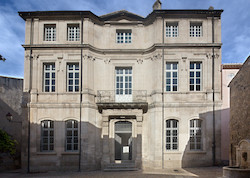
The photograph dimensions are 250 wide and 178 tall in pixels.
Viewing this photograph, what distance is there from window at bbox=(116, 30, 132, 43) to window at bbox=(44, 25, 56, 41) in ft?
14.2

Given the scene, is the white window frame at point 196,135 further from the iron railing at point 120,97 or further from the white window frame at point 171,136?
the iron railing at point 120,97

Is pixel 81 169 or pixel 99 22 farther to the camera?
pixel 99 22

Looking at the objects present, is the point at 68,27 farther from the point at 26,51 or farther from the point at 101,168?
the point at 101,168

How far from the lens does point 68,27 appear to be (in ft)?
48.4

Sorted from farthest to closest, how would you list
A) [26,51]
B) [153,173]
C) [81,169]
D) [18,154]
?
1. [18,154]
2. [26,51]
3. [81,169]
4. [153,173]

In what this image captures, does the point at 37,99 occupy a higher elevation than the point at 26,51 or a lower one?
lower

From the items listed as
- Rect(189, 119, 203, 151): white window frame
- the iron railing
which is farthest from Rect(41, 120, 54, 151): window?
Rect(189, 119, 203, 151): white window frame

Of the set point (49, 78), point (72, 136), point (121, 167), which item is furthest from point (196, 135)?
point (49, 78)

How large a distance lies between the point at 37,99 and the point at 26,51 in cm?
326

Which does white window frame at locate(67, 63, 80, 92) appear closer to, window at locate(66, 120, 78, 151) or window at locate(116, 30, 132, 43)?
window at locate(66, 120, 78, 151)

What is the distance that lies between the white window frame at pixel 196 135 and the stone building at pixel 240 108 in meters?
2.20

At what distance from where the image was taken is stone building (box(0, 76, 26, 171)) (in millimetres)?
15758

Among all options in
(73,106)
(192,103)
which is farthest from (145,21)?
(73,106)

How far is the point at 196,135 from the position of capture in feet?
45.8
